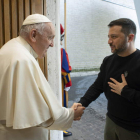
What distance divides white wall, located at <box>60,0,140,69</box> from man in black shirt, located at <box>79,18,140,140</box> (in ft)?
17.9

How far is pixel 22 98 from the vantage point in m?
1.10

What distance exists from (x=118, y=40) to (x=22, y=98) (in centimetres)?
105

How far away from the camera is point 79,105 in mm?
1740

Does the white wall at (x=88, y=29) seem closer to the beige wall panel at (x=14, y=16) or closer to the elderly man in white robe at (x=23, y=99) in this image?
the beige wall panel at (x=14, y=16)

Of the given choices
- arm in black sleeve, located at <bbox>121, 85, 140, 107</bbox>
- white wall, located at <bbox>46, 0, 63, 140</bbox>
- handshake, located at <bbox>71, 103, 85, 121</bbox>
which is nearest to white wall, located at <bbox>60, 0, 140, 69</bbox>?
white wall, located at <bbox>46, 0, 63, 140</bbox>

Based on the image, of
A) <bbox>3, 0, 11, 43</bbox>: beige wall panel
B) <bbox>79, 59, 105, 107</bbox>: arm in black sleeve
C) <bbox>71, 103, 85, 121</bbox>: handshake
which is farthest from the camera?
<bbox>3, 0, 11, 43</bbox>: beige wall panel

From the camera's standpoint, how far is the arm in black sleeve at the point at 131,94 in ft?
4.29

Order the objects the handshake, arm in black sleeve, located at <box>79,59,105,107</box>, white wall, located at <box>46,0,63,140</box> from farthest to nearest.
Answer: white wall, located at <box>46,0,63,140</box>, arm in black sleeve, located at <box>79,59,105,107</box>, the handshake

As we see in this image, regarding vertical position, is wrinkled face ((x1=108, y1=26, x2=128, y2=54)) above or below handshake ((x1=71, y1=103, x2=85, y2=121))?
above

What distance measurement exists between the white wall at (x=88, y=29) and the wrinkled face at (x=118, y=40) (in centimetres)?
544

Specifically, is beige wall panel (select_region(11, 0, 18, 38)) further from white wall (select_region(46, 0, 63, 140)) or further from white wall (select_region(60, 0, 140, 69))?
white wall (select_region(60, 0, 140, 69))

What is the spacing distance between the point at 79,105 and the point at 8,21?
59.1 inches

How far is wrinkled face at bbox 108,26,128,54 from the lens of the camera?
1.49 meters

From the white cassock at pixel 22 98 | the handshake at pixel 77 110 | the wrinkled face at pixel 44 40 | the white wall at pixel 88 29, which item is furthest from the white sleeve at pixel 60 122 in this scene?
the white wall at pixel 88 29
